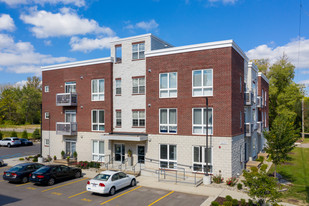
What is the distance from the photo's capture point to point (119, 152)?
25250mm

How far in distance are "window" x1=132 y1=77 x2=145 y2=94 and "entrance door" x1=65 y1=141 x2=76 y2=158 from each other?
381 inches

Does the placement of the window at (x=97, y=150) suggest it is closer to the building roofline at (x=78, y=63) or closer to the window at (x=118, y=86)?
the window at (x=118, y=86)

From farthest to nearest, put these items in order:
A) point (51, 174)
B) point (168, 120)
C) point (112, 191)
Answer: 1. point (168, 120)
2. point (51, 174)
3. point (112, 191)

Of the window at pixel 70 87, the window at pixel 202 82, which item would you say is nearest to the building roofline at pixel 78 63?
the window at pixel 70 87

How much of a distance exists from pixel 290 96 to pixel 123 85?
3712 centimetres

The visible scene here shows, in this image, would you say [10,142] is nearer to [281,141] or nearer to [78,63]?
[78,63]

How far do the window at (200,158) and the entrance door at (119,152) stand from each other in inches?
301

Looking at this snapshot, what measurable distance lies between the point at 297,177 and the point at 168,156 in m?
11.3

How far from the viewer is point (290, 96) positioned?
4834 cm

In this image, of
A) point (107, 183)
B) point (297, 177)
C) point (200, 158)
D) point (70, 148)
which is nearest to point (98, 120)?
point (70, 148)

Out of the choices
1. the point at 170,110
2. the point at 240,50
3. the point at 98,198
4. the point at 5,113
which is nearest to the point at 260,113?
the point at 240,50

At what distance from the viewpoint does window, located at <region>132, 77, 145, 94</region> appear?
24.4 meters

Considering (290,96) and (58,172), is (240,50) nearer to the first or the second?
(58,172)

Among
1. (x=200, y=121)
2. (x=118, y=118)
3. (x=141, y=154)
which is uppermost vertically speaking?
(x=118, y=118)
